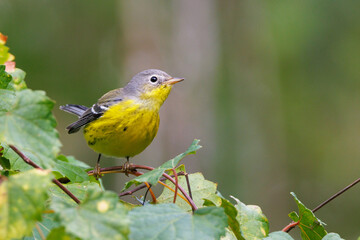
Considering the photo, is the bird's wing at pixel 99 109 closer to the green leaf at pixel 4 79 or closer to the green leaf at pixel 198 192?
the green leaf at pixel 198 192

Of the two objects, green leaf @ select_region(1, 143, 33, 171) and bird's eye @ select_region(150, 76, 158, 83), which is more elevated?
bird's eye @ select_region(150, 76, 158, 83)

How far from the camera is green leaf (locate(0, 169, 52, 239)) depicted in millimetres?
1003

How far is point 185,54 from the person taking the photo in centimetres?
1298

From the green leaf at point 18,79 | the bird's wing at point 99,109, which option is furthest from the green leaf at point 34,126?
the bird's wing at point 99,109

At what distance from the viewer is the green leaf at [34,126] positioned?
1087 mm

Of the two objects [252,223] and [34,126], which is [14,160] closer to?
[34,126]

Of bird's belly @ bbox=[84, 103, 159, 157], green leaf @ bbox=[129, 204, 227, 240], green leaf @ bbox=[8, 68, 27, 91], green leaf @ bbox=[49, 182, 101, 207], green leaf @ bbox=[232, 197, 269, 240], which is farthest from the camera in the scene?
bird's belly @ bbox=[84, 103, 159, 157]

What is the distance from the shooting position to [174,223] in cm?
123

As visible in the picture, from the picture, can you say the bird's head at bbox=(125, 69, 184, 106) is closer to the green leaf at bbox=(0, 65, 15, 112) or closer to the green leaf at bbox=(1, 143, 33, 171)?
the green leaf at bbox=(1, 143, 33, 171)

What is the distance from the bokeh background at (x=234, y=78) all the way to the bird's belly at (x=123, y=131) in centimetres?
738

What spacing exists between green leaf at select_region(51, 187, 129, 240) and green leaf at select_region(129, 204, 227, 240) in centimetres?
12

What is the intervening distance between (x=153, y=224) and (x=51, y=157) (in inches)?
11.6

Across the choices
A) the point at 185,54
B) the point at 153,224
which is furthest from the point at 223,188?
the point at 153,224

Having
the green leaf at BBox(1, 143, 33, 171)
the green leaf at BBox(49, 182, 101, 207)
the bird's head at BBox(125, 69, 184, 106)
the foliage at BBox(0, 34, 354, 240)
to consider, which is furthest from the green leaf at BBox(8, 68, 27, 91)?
the bird's head at BBox(125, 69, 184, 106)
